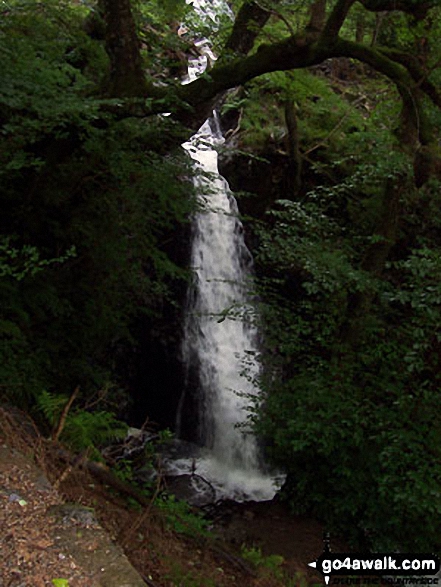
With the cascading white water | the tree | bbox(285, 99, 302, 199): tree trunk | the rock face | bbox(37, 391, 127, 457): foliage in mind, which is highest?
the tree

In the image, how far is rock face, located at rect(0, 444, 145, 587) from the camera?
2205 millimetres

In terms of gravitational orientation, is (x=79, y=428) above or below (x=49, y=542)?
below

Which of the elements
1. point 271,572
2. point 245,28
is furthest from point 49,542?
point 245,28

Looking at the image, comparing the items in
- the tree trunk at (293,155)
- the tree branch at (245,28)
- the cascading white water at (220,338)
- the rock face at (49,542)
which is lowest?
the cascading white water at (220,338)

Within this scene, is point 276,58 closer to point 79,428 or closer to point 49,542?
point 79,428

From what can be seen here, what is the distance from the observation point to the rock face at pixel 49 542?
7.23ft

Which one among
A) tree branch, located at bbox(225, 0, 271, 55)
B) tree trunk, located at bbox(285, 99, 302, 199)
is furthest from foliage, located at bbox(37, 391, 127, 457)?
tree trunk, located at bbox(285, 99, 302, 199)

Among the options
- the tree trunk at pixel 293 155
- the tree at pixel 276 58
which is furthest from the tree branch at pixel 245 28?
the tree trunk at pixel 293 155

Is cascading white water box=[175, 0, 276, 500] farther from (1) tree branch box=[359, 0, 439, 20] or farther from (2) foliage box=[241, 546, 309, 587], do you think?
(1) tree branch box=[359, 0, 439, 20]

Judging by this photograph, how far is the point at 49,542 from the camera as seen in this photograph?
2.41 metres

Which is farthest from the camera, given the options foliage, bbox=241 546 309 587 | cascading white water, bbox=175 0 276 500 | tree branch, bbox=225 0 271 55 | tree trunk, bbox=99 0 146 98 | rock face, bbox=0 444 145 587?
cascading white water, bbox=175 0 276 500

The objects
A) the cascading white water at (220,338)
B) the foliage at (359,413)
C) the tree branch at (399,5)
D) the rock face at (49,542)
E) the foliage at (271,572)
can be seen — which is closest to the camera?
the rock face at (49,542)

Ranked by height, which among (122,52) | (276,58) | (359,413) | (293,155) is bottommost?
(359,413)

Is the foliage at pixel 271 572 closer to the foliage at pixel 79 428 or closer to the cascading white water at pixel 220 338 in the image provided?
the foliage at pixel 79 428
